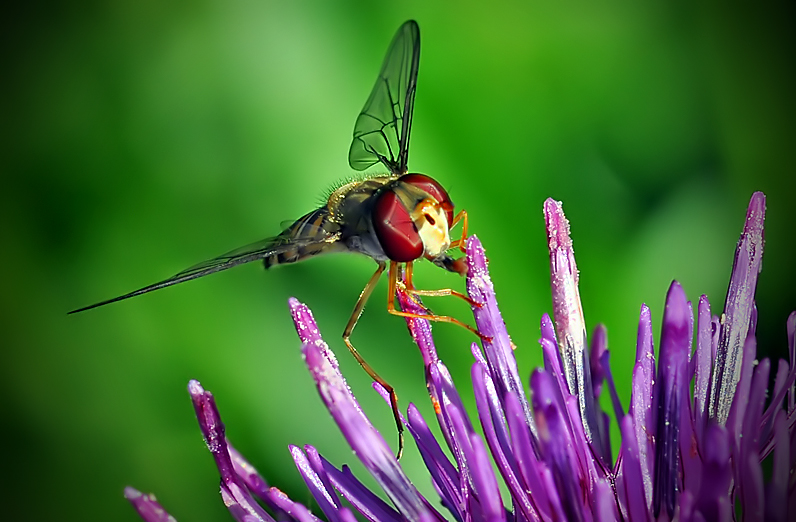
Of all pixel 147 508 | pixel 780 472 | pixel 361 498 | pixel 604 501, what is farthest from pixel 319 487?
pixel 780 472

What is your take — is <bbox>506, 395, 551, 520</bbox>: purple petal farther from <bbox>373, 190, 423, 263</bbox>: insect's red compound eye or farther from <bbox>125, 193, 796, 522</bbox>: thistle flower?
<bbox>373, 190, 423, 263</bbox>: insect's red compound eye

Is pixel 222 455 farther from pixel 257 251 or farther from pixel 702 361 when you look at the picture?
pixel 702 361

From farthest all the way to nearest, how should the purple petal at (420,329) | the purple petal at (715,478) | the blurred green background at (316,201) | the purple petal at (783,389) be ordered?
the blurred green background at (316,201) < the purple petal at (420,329) < the purple petal at (783,389) < the purple petal at (715,478)

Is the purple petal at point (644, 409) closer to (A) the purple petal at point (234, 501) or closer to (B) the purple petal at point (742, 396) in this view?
(B) the purple petal at point (742, 396)

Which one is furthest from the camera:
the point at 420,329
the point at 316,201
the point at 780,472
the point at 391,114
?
the point at 316,201

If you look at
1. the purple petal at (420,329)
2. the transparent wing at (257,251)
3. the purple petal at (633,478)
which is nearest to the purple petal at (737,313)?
the purple petal at (633,478)

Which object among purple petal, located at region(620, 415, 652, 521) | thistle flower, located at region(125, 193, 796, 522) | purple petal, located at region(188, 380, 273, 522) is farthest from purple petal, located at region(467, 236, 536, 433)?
purple petal, located at region(188, 380, 273, 522)
